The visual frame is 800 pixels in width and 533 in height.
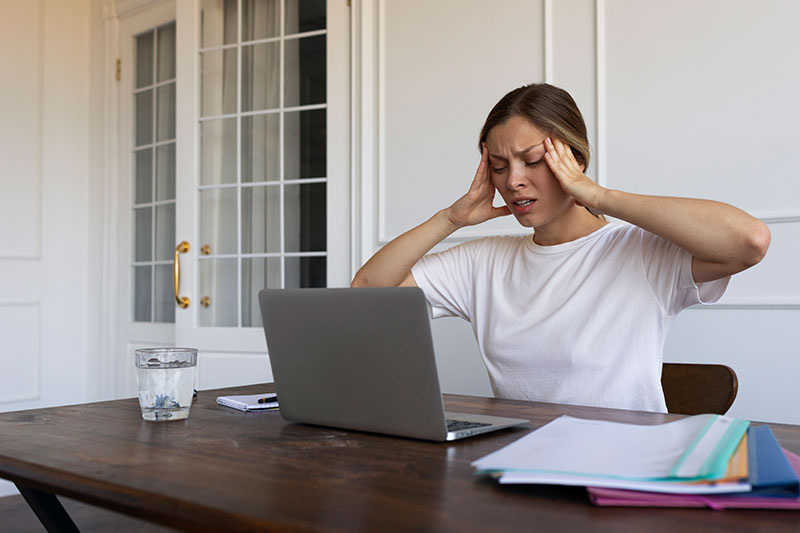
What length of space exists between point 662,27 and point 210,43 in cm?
219

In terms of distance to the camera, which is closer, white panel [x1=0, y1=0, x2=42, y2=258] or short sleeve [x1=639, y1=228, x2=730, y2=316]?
short sleeve [x1=639, y1=228, x2=730, y2=316]

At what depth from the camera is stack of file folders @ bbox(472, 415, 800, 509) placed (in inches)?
25.1

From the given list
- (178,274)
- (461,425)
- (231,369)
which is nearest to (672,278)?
(461,425)

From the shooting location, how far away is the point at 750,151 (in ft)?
6.94

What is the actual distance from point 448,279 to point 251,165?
1877 mm

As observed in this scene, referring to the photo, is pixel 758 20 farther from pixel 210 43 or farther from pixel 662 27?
pixel 210 43

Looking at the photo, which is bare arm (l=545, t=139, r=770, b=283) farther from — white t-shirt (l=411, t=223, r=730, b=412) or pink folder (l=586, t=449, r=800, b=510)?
pink folder (l=586, t=449, r=800, b=510)

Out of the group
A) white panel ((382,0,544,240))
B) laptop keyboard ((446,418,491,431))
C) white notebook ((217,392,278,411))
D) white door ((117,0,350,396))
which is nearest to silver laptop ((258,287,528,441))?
laptop keyboard ((446,418,491,431))

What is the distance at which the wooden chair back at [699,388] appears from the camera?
5.01 feet

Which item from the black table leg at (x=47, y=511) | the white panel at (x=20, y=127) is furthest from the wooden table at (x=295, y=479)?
the white panel at (x=20, y=127)

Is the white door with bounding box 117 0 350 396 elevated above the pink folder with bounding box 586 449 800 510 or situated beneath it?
elevated above

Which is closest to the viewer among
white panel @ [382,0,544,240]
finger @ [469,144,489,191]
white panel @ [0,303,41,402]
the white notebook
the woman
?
the white notebook

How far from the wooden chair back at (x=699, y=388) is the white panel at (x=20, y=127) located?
331cm

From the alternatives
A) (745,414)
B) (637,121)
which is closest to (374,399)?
(745,414)
